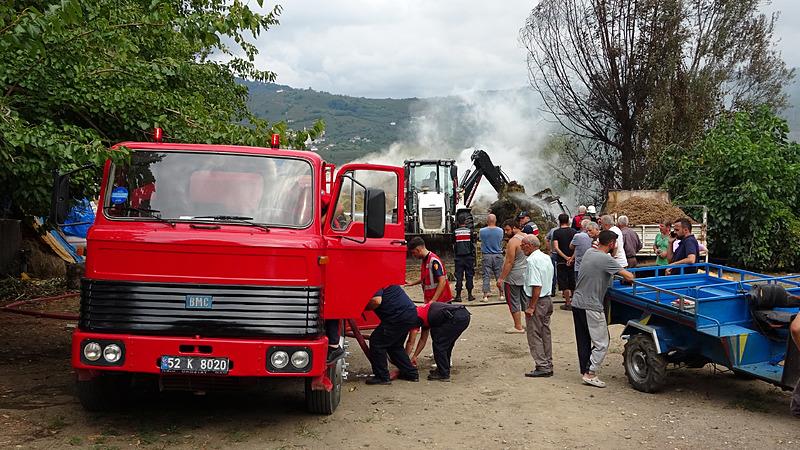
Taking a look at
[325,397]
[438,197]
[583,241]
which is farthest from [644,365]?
[438,197]

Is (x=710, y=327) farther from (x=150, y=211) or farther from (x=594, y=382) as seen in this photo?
(x=150, y=211)

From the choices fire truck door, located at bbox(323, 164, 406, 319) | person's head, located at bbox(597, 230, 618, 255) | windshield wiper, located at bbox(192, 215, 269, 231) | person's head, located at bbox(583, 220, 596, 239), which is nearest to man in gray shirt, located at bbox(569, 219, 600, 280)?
person's head, located at bbox(583, 220, 596, 239)

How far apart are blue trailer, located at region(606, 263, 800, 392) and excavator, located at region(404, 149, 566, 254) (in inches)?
601

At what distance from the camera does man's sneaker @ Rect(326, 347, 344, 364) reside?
721cm

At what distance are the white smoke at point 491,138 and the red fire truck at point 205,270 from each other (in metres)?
28.4

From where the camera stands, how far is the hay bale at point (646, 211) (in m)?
19.9

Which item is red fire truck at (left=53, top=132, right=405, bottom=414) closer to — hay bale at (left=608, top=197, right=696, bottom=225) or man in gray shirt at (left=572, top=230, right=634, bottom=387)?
man in gray shirt at (left=572, top=230, right=634, bottom=387)

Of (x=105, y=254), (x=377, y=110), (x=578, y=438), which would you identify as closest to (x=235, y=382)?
(x=105, y=254)

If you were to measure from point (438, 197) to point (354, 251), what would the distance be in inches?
693

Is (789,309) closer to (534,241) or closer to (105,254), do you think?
(534,241)

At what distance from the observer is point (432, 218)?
985 inches

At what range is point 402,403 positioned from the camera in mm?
8078

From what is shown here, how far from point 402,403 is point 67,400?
330cm

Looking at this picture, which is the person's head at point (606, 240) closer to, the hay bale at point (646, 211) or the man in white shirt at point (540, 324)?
the man in white shirt at point (540, 324)
